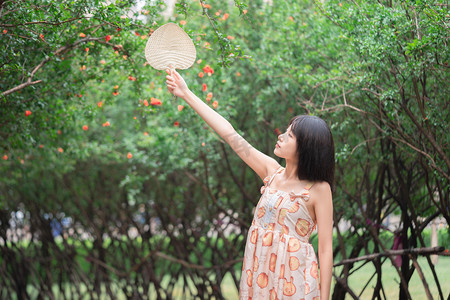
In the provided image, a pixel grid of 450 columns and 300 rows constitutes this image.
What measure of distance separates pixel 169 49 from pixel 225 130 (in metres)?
0.51

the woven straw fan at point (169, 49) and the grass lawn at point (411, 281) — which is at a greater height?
the woven straw fan at point (169, 49)

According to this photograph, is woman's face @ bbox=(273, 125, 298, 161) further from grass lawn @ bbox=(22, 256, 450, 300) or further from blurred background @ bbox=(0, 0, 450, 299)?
grass lawn @ bbox=(22, 256, 450, 300)

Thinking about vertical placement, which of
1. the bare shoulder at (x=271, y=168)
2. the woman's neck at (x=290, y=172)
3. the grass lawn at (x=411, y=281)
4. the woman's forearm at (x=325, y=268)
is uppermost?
the grass lawn at (x=411, y=281)

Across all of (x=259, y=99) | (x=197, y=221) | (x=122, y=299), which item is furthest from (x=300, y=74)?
(x=122, y=299)

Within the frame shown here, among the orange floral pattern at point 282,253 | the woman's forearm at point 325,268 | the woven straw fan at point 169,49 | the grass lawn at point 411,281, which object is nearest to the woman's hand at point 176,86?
the woven straw fan at point 169,49

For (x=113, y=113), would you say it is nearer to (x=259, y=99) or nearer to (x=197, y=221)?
(x=197, y=221)

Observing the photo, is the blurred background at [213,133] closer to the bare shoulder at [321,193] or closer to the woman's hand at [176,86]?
the woman's hand at [176,86]

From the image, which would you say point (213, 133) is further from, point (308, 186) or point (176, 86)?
point (308, 186)

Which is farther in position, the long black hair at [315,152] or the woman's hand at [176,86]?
the woman's hand at [176,86]

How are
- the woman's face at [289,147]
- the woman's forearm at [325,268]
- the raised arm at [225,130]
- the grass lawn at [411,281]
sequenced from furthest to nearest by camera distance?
the grass lawn at [411,281]
the raised arm at [225,130]
the woman's face at [289,147]
the woman's forearm at [325,268]

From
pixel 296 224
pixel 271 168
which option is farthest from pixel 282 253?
pixel 271 168

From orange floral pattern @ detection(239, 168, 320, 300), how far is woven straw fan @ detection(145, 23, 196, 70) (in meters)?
0.81

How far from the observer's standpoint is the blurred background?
12.8 feet

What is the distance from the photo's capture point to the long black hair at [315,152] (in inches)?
105
